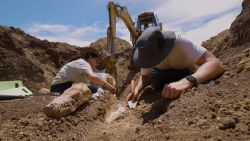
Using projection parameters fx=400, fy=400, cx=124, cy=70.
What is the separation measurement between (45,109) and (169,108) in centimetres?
140

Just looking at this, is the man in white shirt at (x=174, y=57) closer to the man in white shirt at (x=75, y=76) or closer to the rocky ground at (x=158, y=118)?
the rocky ground at (x=158, y=118)

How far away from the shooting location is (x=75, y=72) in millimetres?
6223

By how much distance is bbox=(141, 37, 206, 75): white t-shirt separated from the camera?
3.77m

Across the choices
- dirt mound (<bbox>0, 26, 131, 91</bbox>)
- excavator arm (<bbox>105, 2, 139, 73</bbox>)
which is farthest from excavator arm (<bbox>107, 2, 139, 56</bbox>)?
dirt mound (<bbox>0, 26, 131, 91</bbox>)

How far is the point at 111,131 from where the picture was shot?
3635 millimetres

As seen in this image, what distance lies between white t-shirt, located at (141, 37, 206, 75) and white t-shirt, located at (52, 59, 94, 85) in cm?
235

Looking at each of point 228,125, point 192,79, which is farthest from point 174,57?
point 228,125

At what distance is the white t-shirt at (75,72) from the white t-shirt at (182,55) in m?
2.35

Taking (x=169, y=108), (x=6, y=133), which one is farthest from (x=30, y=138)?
(x=169, y=108)

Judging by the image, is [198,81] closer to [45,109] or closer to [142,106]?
[142,106]

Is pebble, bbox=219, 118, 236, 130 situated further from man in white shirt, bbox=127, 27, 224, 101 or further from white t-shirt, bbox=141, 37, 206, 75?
white t-shirt, bbox=141, 37, 206, 75

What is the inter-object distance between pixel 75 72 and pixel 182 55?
2698mm

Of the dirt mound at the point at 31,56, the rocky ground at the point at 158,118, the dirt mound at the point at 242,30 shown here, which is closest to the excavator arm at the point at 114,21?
the dirt mound at the point at 31,56

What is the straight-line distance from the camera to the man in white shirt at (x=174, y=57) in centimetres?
366
